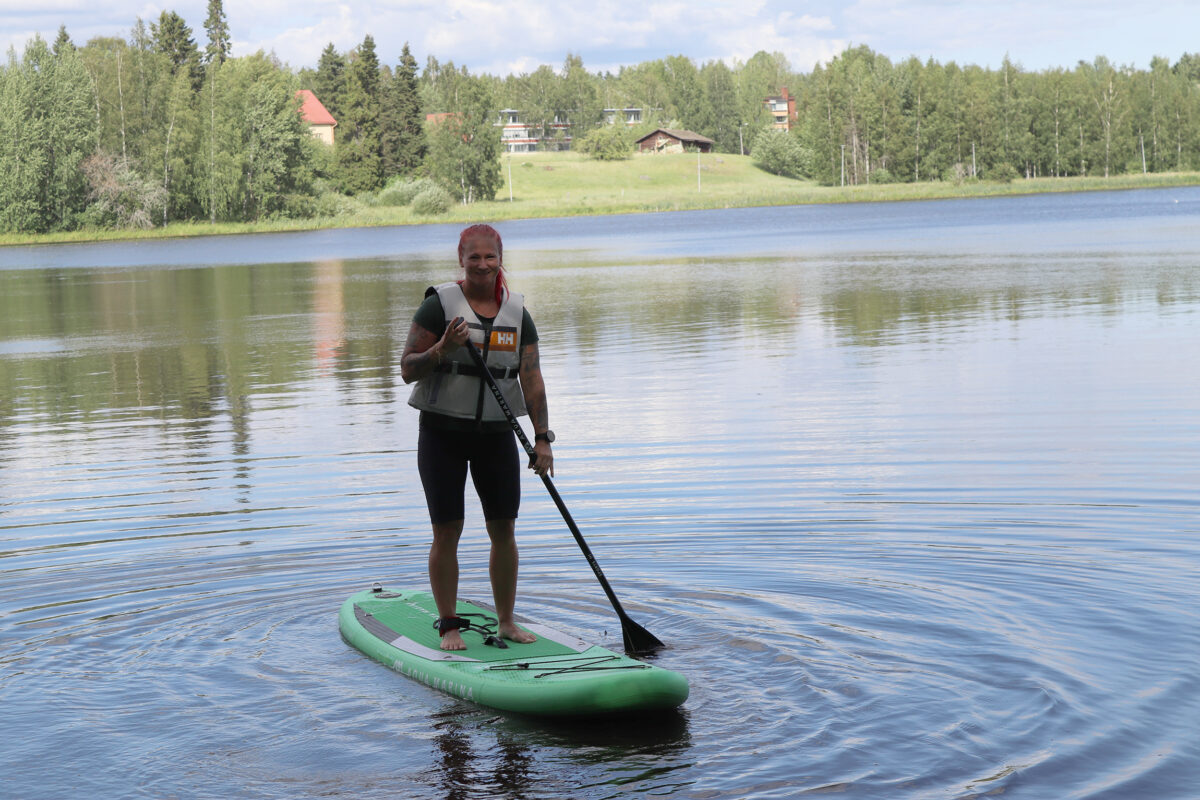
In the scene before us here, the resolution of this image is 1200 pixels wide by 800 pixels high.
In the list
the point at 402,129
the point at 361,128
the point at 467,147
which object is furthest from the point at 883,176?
the point at 361,128

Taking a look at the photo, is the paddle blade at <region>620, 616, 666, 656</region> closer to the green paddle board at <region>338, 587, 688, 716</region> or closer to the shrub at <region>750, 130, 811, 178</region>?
the green paddle board at <region>338, 587, 688, 716</region>

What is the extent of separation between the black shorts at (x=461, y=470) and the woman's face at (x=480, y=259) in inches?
28.2

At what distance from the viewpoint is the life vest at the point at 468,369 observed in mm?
5844

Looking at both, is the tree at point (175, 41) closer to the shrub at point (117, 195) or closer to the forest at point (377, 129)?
the forest at point (377, 129)

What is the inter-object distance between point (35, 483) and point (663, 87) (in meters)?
178

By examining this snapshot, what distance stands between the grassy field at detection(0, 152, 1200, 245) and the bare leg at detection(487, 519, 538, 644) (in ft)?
257

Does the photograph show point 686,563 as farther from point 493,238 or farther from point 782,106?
point 782,106

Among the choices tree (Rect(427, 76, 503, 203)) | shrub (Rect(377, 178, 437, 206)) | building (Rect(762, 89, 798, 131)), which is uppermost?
building (Rect(762, 89, 798, 131))

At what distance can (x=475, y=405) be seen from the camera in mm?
5863

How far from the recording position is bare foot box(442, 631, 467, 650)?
6.06 m

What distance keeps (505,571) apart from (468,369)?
3.26 feet

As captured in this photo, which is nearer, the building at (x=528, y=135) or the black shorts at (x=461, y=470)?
the black shorts at (x=461, y=470)

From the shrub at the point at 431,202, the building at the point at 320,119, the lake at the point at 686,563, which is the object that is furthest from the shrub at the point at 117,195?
the lake at the point at 686,563

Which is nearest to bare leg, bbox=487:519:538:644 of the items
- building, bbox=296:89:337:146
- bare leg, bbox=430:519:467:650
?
bare leg, bbox=430:519:467:650
